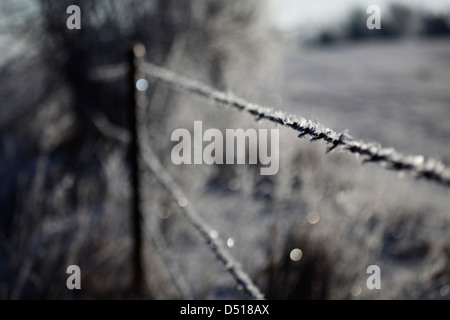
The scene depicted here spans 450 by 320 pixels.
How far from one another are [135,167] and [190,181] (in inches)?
30.4

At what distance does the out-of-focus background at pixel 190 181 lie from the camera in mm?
1762

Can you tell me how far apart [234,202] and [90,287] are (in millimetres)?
1434

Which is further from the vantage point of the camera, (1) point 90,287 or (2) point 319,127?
(1) point 90,287

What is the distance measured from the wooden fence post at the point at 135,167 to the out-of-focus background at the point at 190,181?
1.5 inches

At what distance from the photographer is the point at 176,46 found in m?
4.24

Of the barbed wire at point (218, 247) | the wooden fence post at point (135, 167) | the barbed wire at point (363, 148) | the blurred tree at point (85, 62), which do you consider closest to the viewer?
the barbed wire at point (363, 148)

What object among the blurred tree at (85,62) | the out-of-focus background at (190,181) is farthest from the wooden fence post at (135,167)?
the blurred tree at (85,62)

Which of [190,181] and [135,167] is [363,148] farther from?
[190,181]

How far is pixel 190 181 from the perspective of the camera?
99.2 inches

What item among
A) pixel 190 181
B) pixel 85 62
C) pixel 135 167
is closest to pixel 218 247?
pixel 135 167

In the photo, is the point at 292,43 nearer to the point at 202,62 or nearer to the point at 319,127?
the point at 202,62

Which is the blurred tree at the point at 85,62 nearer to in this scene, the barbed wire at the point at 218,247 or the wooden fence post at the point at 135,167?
the wooden fence post at the point at 135,167

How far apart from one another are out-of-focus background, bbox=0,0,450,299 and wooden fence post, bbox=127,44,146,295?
0.04m

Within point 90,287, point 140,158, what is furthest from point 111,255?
point 140,158
